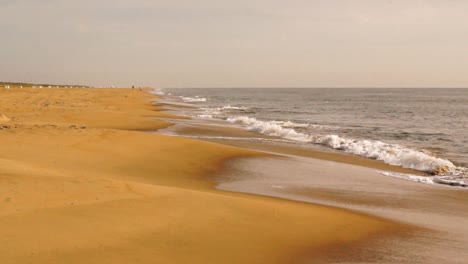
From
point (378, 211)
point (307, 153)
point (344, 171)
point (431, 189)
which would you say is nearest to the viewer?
point (378, 211)

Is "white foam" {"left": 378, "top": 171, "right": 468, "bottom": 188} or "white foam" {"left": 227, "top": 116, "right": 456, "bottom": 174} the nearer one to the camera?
"white foam" {"left": 378, "top": 171, "right": 468, "bottom": 188}

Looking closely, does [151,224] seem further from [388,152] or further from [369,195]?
[388,152]

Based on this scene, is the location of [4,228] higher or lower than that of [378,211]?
higher

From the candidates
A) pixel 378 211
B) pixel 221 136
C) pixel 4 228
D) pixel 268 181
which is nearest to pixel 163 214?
pixel 4 228

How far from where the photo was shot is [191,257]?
687 centimetres

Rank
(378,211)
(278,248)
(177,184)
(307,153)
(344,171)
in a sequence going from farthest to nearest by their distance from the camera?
(307,153) → (344,171) → (177,184) → (378,211) → (278,248)

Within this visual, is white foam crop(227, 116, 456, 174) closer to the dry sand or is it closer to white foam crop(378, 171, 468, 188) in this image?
white foam crop(378, 171, 468, 188)

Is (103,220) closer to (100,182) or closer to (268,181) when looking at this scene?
(100,182)

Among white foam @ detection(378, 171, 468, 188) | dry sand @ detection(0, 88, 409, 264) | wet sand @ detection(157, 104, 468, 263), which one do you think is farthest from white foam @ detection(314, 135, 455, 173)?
dry sand @ detection(0, 88, 409, 264)

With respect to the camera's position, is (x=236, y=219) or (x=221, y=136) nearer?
(x=236, y=219)

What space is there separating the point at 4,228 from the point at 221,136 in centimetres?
2043

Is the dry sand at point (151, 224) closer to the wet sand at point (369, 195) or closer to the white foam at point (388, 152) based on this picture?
the wet sand at point (369, 195)

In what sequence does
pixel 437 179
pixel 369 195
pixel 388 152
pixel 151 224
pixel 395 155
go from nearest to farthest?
pixel 151 224
pixel 369 195
pixel 437 179
pixel 395 155
pixel 388 152

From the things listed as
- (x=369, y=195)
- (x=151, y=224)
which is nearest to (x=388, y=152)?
(x=369, y=195)
